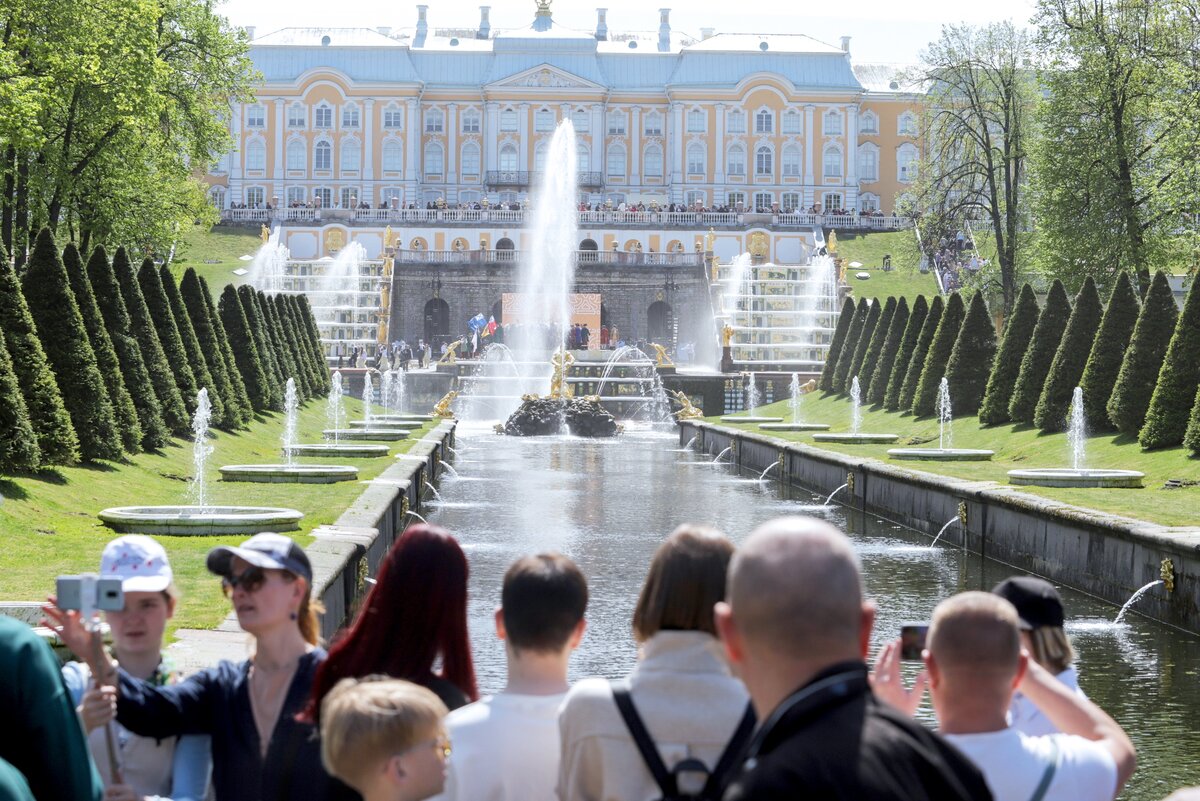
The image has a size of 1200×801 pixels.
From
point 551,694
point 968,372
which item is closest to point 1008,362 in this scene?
point 968,372

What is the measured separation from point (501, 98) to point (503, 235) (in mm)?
16192

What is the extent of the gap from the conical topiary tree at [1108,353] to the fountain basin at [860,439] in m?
4.28

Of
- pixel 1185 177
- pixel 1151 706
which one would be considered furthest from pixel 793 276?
pixel 1151 706

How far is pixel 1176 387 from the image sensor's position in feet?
63.4

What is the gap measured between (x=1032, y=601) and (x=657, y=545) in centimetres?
1191

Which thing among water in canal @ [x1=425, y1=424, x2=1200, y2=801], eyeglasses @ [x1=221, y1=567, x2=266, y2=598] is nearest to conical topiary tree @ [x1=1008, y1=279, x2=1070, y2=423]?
water in canal @ [x1=425, y1=424, x2=1200, y2=801]

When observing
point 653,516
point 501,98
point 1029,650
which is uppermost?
point 501,98

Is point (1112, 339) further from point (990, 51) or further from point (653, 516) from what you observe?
point (990, 51)

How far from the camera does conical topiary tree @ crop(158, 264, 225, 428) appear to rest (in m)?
24.0

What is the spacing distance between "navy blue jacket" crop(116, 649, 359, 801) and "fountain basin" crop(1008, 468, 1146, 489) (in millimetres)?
13700

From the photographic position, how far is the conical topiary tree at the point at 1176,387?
19.3 m

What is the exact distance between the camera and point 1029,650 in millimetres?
3914

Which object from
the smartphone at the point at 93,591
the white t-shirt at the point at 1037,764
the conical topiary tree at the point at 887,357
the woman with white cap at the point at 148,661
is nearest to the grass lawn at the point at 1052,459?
the conical topiary tree at the point at 887,357

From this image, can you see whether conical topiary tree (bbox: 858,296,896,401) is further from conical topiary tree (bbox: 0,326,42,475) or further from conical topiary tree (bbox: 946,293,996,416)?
conical topiary tree (bbox: 0,326,42,475)
